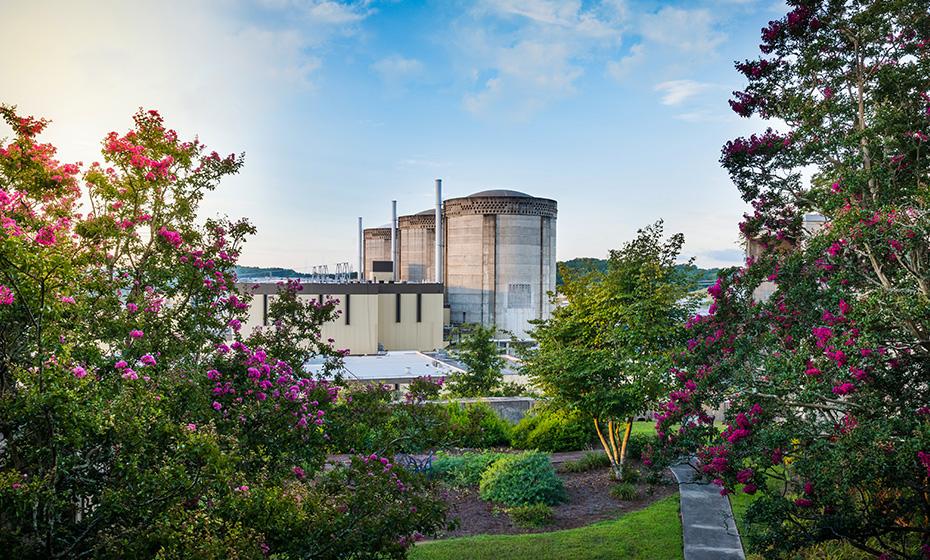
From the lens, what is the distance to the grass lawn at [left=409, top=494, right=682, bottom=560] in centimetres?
874

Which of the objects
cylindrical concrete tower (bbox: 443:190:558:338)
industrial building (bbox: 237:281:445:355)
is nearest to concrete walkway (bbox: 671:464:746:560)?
industrial building (bbox: 237:281:445:355)

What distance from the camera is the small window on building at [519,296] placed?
51.3 metres

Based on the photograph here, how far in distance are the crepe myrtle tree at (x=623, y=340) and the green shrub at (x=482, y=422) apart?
2256 mm

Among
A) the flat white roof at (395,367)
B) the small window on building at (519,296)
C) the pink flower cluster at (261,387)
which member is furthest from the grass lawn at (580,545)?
the small window on building at (519,296)

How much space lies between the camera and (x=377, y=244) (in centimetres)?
7294

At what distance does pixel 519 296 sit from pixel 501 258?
333 centimetres

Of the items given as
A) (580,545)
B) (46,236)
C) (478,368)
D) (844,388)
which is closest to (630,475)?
(580,545)

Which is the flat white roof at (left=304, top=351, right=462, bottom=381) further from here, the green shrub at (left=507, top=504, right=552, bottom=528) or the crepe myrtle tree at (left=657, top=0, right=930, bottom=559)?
the crepe myrtle tree at (left=657, top=0, right=930, bottom=559)

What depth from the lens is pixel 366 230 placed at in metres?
74.7

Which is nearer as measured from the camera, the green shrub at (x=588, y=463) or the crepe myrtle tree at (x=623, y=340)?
the crepe myrtle tree at (x=623, y=340)

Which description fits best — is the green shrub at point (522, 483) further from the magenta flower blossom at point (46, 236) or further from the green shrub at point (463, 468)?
the magenta flower blossom at point (46, 236)

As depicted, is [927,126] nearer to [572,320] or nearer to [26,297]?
[572,320]

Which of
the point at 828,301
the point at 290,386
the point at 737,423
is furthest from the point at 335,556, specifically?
the point at 828,301

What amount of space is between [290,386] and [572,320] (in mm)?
8392
